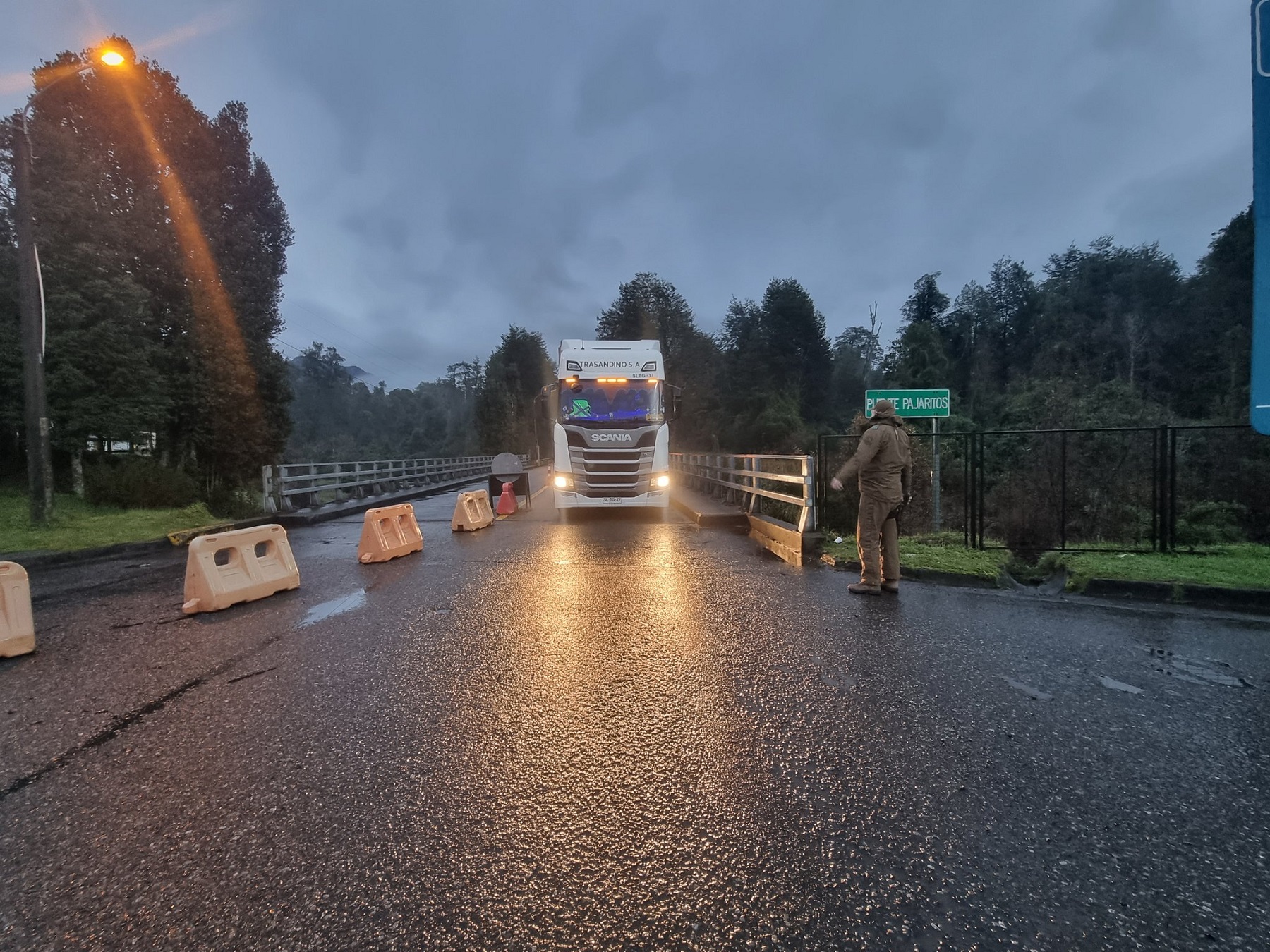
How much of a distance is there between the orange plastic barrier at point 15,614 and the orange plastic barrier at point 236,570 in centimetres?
126

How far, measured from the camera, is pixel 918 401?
37.3 feet

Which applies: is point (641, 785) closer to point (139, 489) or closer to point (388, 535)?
point (388, 535)

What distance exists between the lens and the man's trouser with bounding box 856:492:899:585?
6652 millimetres

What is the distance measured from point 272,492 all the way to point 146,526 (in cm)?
348

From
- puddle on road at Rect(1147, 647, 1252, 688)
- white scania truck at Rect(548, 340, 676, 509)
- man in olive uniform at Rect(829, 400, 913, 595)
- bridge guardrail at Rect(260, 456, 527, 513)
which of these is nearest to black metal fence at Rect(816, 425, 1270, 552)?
man in olive uniform at Rect(829, 400, 913, 595)

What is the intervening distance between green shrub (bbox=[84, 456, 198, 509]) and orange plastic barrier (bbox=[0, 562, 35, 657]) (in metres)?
12.0

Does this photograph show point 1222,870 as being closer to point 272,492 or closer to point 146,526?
point 146,526

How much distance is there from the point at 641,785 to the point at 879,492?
4767 millimetres

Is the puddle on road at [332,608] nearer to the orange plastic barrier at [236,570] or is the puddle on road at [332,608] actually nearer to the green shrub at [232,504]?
the orange plastic barrier at [236,570]

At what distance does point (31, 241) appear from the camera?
1128cm

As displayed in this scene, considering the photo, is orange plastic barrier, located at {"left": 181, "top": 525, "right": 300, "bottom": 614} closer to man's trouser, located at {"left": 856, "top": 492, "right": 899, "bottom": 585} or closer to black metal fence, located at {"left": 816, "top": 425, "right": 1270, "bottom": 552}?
man's trouser, located at {"left": 856, "top": 492, "right": 899, "bottom": 585}

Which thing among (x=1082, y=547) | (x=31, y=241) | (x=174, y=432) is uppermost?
(x=31, y=241)

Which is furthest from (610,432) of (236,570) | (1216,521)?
(1216,521)

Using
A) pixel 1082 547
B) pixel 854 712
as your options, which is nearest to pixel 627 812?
pixel 854 712
